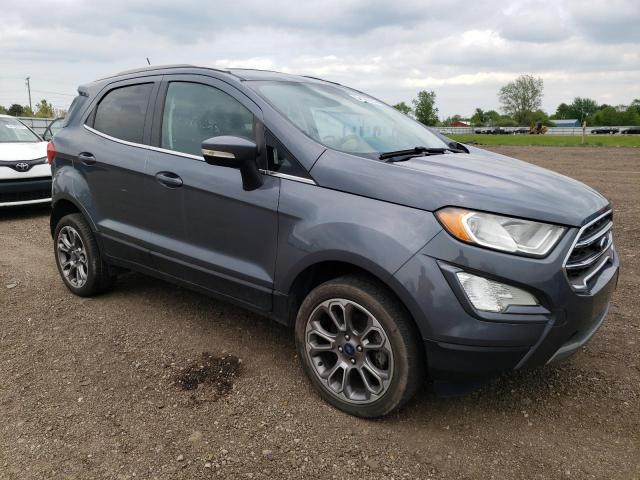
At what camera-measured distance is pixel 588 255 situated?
2590 mm

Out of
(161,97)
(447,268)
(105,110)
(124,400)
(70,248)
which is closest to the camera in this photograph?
(447,268)

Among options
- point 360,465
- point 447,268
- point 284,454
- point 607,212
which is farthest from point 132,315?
point 607,212

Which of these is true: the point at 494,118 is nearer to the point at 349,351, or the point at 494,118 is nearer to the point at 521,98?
the point at 521,98

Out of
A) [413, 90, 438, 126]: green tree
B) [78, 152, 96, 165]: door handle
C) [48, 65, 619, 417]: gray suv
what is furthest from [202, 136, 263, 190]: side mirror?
[413, 90, 438, 126]: green tree

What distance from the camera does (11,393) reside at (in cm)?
306

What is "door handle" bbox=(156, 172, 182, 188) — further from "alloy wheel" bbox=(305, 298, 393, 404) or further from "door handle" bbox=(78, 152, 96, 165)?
"alloy wheel" bbox=(305, 298, 393, 404)

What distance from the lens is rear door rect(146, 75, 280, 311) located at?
3.02m

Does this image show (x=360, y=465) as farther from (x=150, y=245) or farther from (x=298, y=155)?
(x=150, y=245)

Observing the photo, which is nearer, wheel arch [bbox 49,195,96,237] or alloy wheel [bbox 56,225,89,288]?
wheel arch [bbox 49,195,96,237]

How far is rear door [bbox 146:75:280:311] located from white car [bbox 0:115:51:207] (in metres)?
5.17

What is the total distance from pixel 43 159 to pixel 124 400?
633cm

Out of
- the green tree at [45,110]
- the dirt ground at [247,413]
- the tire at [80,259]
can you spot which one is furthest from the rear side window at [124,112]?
the green tree at [45,110]

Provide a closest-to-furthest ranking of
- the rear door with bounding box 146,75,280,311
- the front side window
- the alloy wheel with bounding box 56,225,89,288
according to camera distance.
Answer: the rear door with bounding box 146,75,280,311
the front side window
the alloy wheel with bounding box 56,225,89,288

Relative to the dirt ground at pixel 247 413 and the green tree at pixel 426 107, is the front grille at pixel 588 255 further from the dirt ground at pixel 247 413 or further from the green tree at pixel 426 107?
the green tree at pixel 426 107
